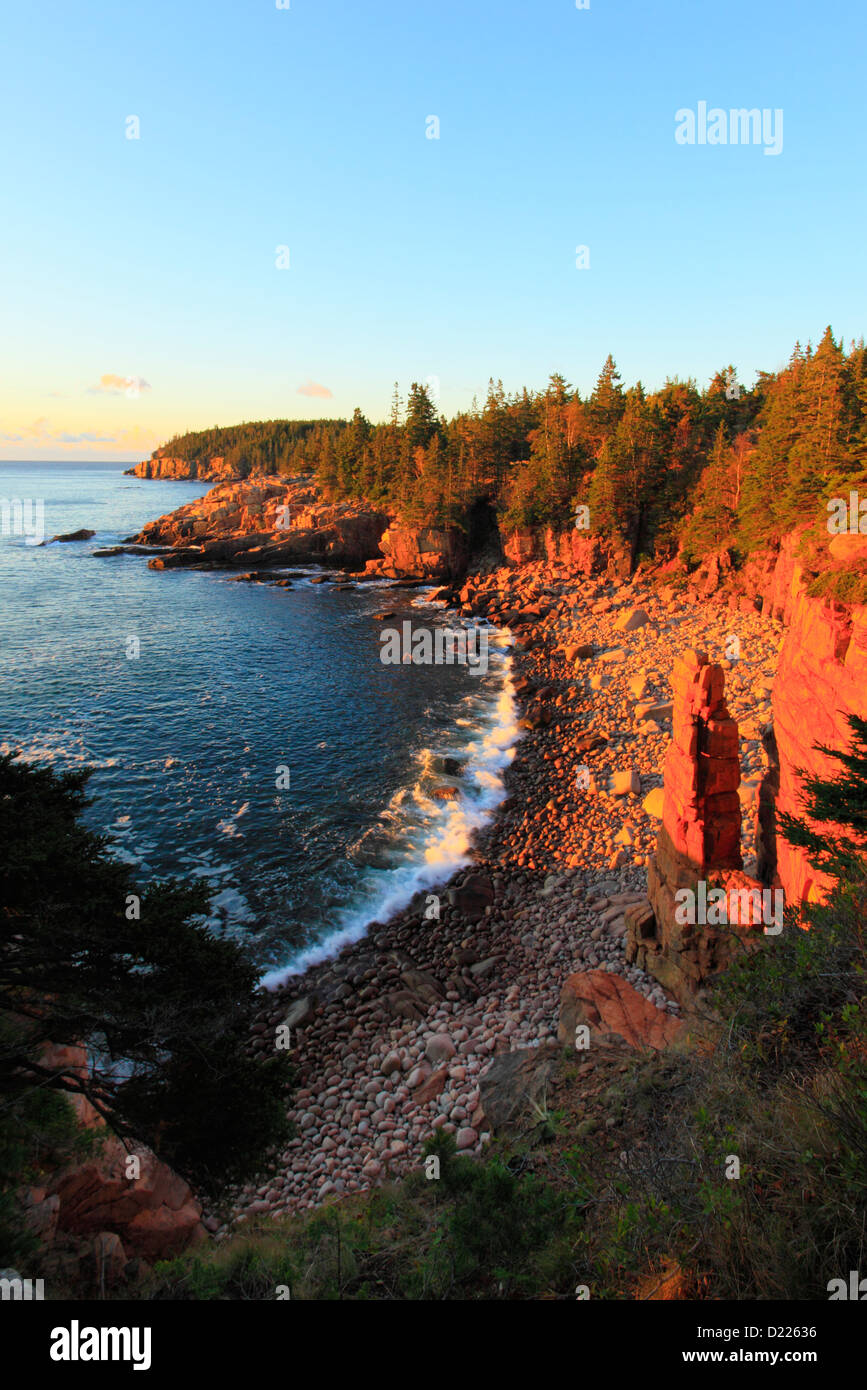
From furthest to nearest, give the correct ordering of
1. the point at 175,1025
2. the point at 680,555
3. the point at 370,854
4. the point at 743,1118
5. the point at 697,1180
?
the point at 680,555 → the point at 370,854 → the point at 175,1025 → the point at 743,1118 → the point at 697,1180

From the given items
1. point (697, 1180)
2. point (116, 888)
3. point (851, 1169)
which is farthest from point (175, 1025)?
point (851, 1169)

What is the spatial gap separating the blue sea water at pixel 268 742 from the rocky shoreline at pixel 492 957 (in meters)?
1.59

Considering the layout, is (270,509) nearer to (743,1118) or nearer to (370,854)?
(370,854)

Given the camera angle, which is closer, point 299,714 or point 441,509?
point 299,714

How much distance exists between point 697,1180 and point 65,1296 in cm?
680

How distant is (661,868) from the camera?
15.9 m

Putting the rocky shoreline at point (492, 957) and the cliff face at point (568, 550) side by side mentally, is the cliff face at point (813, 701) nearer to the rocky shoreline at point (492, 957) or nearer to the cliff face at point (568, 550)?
the rocky shoreline at point (492, 957)

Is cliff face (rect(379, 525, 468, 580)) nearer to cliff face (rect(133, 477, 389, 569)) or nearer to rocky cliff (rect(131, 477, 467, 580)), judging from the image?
rocky cliff (rect(131, 477, 467, 580))

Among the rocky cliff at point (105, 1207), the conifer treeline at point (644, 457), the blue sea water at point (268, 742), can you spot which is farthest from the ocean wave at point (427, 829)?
the conifer treeline at point (644, 457)

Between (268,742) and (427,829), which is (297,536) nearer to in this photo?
(268,742)

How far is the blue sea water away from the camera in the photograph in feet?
71.0

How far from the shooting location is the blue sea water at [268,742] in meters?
21.6

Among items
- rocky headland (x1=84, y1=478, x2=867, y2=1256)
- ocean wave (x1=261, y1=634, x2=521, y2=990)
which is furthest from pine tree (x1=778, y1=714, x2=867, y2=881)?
ocean wave (x1=261, y1=634, x2=521, y2=990)

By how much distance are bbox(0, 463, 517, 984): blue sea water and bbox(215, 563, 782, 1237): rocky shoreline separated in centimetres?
159
